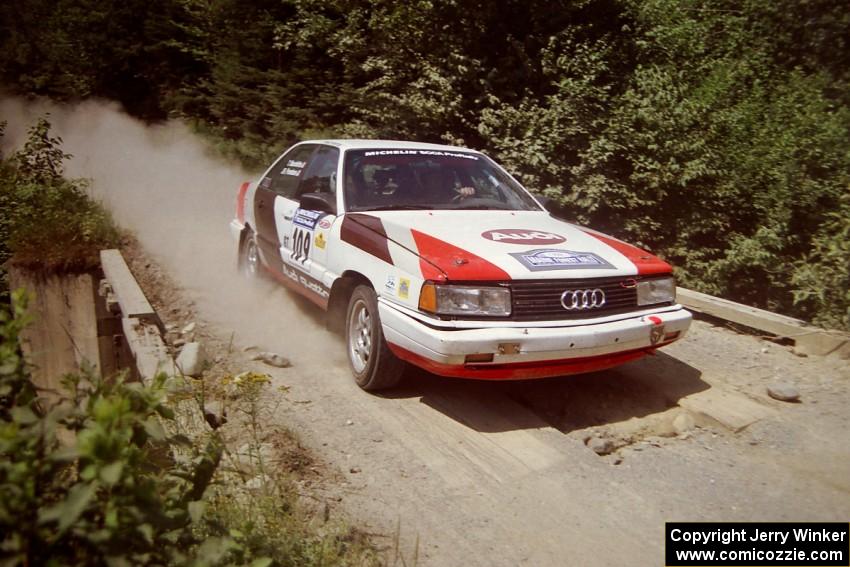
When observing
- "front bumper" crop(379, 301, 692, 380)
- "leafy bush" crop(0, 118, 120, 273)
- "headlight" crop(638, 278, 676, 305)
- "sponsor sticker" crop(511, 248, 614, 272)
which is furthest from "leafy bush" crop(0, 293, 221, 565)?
"leafy bush" crop(0, 118, 120, 273)

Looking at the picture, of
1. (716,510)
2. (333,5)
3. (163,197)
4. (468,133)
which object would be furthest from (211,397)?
(163,197)

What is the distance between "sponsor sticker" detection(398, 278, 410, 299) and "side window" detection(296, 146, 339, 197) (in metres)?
1.41

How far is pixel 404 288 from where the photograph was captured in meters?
4.19

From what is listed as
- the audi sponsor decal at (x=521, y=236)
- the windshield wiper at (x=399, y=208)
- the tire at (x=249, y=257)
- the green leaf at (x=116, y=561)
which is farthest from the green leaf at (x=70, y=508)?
the tire at (x=249, y=257)

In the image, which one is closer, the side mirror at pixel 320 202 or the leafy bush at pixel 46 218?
the side mirror at pixel 320 202

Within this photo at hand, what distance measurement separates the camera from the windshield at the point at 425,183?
A: 525 cm

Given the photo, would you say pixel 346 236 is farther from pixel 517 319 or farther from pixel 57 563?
pixel 57 563

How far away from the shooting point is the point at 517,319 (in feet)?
13.2

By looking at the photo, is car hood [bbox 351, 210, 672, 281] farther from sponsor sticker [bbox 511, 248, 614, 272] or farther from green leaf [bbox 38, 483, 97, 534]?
green leaf [bbox 38, 483, 97, 534]

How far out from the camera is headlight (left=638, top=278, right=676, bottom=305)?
450 cm

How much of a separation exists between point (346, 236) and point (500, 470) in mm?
2003

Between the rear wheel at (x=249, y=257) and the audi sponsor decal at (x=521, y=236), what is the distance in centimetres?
302

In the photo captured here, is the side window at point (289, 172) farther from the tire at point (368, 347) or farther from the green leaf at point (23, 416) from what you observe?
the green leaf at point (23, 416)

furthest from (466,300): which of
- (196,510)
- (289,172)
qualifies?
(289,172)
